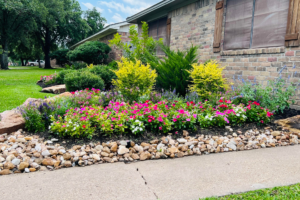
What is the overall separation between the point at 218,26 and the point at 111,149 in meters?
5.41

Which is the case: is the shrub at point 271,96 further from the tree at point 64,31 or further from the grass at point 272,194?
the tree at point 64,31

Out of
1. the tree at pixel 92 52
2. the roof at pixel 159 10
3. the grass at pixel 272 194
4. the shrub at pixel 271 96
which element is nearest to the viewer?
the grass at pixel 272 194

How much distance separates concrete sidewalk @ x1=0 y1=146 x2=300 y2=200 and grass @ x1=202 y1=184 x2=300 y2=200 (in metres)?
0.09

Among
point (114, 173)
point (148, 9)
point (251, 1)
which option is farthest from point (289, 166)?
point (148, 9)

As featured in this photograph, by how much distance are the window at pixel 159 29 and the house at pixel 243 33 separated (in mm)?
738

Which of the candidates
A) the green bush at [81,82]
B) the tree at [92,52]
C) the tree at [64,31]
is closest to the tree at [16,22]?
the tree at [64,31]

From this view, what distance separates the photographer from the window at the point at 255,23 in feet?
16.7

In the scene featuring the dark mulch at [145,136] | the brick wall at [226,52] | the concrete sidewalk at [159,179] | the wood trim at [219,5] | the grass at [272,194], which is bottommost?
the concrete sidewalk at [159,179]

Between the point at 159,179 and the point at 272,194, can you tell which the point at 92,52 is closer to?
the point at 159,179

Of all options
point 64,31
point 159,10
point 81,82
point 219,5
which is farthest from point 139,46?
point 64,31

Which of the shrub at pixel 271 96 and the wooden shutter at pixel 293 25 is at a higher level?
the wooden shutter at pixel 293 25

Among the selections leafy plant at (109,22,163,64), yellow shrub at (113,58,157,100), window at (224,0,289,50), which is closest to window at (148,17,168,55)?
leafy plant at (109,22,163,64)

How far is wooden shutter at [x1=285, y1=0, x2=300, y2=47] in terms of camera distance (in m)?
4.67

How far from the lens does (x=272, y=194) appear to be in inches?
82.4
